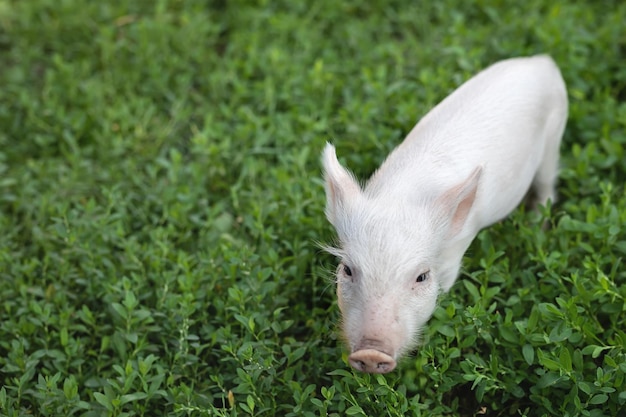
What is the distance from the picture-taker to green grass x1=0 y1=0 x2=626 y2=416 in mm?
3494

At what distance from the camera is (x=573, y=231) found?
4.10 metres

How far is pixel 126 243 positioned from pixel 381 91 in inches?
76.0

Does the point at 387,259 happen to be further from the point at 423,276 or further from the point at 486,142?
the point at 486,142

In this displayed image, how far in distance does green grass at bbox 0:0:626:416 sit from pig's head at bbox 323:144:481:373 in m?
0.26

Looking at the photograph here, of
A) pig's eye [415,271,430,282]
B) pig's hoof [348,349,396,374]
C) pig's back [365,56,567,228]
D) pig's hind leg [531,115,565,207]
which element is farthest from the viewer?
pig's hind leg [531,115,565,207]

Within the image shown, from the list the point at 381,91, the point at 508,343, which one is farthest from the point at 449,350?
the point at 381,91

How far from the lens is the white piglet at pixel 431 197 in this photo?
3.23 meters

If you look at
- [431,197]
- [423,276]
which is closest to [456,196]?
[431,197]

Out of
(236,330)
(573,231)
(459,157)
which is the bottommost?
(236,330)

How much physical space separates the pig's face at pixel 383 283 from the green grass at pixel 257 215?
0.26 metres

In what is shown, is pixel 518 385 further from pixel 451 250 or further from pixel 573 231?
pixel 573 231

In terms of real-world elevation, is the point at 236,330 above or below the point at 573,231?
below

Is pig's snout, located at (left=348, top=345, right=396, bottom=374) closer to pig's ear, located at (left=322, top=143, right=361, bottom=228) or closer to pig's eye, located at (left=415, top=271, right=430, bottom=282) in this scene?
pig's eye, located at (left=415, top=271, right=430, bottom=282)

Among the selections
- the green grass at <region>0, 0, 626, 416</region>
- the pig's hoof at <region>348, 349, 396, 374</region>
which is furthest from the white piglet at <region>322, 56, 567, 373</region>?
the green grass at <region>0, 0, 626, 416</region>
